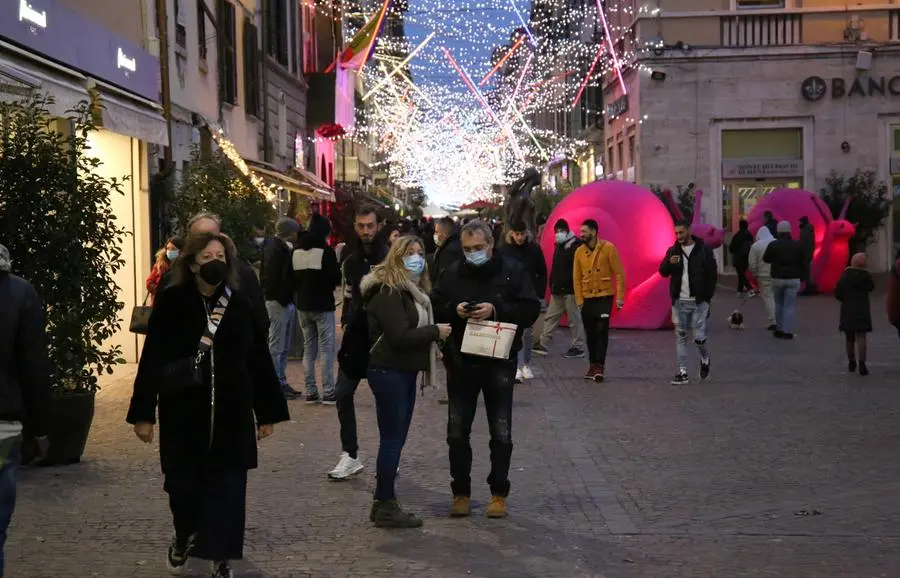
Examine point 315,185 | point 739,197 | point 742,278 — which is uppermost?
point 315,185

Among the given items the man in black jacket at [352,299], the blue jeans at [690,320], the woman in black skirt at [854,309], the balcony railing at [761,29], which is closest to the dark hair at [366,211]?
the man in black jacket at [352,299]

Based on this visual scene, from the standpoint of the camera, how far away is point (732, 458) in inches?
379

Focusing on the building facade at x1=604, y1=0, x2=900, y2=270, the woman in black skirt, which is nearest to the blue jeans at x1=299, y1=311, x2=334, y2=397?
the woman in black skirt

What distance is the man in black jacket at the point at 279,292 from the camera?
43.3 ft

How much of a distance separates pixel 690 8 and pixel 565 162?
78.3ft

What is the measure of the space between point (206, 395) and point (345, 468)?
2.81 metres

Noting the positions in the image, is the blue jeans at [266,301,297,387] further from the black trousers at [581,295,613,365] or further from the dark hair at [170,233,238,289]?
the dark hair at [170,233,238,289]

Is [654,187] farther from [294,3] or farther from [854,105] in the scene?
[294,3]

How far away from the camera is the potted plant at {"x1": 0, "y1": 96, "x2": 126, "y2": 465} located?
943 cm

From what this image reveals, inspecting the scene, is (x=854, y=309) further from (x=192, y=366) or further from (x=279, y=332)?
(x=192, y=366)

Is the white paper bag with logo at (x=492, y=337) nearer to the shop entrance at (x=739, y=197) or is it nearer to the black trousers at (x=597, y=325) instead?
the black trousers at (x=597, y=325)

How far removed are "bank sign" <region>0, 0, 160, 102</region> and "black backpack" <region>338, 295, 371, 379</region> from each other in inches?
224

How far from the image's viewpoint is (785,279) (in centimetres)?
1891

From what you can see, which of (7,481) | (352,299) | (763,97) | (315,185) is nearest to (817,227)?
(763,97)
